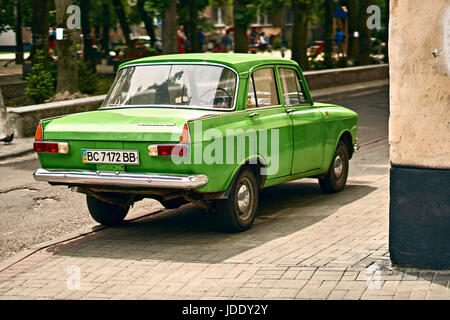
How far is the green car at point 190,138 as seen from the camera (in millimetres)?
7426

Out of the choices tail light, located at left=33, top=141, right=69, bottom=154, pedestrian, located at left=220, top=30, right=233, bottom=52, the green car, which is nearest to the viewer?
the green car

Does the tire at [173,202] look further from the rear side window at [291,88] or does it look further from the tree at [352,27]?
the tree at [352,27]

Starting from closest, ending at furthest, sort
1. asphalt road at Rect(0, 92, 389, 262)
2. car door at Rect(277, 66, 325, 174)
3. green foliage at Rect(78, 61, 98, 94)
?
asphalt road at Rect(0, 92, 389, 262) < car door at Rect(277, 66, 325, 174) < green foliage at Rect(78, 61, 98, 94)

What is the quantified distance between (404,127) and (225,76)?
8.57ft

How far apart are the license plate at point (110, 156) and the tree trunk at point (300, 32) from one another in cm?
2048

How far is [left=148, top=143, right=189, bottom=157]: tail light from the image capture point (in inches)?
287

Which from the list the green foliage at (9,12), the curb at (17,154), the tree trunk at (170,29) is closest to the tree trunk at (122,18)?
the green foliage at (9,12)

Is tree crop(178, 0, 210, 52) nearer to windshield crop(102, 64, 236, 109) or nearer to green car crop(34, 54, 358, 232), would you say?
green car crop(34, 54, 358, 232)

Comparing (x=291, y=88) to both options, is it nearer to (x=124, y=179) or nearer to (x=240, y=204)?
(x=240, y=204)

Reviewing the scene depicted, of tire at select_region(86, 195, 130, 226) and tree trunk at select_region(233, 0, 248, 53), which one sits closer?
tire at select_region(86, 195, 130, 226)

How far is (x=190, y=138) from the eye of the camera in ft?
23.9

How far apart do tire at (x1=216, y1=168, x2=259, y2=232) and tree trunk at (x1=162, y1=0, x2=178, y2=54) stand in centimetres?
1474

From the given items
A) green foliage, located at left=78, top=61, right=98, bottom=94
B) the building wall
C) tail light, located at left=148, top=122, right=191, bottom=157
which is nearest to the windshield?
tail light, located at left=148, top=122, right=191, bottom=157

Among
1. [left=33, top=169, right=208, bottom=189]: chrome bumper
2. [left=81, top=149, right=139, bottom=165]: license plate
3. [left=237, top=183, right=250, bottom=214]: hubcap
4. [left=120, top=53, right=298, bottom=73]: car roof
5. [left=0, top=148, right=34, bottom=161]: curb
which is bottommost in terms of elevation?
[left=0, top=148, right=34, bottom=161]: curb
